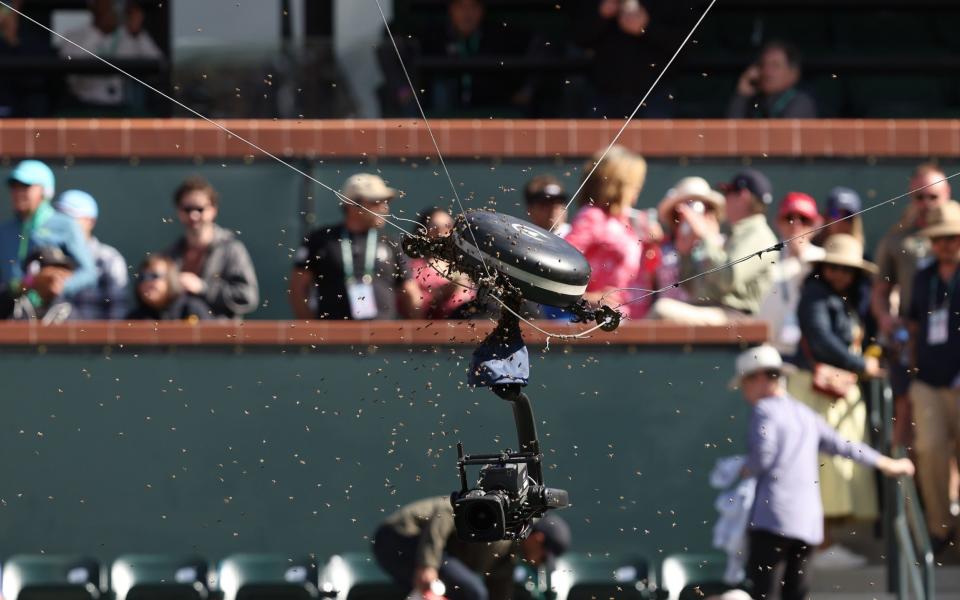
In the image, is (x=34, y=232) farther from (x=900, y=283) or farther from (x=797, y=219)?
(x=900, y=283)

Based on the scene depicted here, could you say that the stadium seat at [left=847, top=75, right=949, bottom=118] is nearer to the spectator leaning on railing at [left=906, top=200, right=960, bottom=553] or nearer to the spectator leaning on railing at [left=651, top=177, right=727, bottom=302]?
the spectator leaning on railing at [left=651, top=177, right=727, bottom=302]

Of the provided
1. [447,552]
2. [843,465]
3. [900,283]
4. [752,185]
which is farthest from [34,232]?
[900,283]

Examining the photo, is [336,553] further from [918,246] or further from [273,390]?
[918,246]

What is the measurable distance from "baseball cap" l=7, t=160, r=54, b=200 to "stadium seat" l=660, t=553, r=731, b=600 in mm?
3384

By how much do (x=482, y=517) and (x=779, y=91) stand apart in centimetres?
651

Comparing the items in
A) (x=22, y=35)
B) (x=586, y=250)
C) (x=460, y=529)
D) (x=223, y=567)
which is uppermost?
(x=22, y=35)

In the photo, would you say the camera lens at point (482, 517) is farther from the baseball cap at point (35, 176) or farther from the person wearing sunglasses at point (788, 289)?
the baseball cap at point (35, 176)

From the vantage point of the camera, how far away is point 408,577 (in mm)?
8406

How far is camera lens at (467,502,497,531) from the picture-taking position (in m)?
4.51

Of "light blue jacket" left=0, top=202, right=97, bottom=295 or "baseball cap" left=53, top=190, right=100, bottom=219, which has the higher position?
"baseball cap" left=53, top=190, right=100, bottom=219

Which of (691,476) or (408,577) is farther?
(691,476)

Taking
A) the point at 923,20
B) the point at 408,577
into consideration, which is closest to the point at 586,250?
the point at 408,577

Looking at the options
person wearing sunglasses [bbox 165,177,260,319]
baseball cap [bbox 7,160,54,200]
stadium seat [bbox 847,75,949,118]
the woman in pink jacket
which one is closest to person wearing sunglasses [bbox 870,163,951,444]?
the woman in pink jacket

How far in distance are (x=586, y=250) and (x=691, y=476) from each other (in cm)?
171
